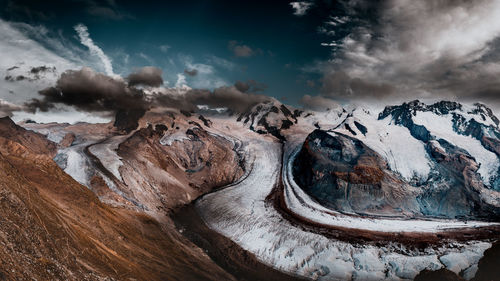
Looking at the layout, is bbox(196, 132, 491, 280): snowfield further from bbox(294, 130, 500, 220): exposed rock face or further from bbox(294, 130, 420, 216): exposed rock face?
bbox(294, 130, 420, 216): exposed rock face

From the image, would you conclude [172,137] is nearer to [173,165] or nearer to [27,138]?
[173,165]

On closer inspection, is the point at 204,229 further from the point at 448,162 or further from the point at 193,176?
the point at 448,162

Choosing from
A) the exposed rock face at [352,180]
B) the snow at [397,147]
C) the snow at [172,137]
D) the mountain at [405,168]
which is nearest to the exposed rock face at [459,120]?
the mountain at [405,168]

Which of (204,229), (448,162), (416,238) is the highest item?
(448,162)

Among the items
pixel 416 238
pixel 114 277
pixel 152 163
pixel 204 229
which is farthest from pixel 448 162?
pixel 114 277

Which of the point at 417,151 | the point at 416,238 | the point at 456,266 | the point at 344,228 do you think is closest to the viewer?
the point at 456,266

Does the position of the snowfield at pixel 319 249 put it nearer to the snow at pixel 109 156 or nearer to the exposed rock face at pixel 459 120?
the snow at pixel 109 156
